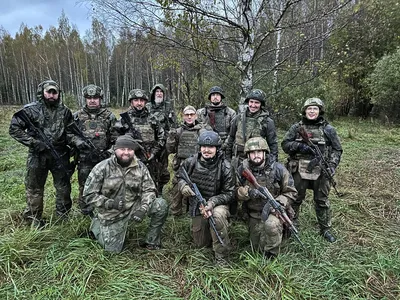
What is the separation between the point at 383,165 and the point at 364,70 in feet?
38.1

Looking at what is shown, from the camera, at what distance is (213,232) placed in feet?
12.1

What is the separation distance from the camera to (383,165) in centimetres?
800

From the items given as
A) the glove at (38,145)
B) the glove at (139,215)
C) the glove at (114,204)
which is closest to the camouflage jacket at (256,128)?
the glove at (139,215)

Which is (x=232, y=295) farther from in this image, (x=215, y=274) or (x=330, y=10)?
(x=330, y=10)

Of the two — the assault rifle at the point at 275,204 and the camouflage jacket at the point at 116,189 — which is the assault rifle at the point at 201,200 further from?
the assault rifle at the point at 275,204

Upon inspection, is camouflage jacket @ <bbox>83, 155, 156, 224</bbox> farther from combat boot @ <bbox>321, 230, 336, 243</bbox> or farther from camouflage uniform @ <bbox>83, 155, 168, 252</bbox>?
combat boot @ <bbox>321, 230, 336, 243</bbox>

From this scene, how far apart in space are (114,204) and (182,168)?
994 millimetres

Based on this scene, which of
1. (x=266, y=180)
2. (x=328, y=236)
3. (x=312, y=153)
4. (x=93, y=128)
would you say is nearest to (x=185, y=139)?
(x=93, y=128)

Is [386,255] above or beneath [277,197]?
beneath

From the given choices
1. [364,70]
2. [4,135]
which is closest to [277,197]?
[4,135]

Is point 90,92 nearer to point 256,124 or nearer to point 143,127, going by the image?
point 143,127

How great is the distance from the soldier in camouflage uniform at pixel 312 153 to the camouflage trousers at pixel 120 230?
2.00 meters

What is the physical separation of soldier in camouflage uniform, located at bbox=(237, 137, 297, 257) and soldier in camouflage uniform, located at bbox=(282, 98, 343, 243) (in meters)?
0.59

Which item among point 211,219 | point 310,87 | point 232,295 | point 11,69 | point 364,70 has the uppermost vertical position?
point 11,69
